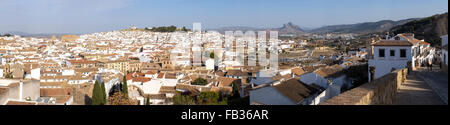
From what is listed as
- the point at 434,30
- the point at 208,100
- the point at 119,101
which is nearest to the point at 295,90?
the point at 208,100

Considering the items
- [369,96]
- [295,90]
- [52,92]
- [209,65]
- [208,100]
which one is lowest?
[52,92]

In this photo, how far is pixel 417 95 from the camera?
15.6 ft

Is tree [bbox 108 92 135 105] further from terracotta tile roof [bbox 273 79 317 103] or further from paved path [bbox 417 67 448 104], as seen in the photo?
paved path [bbox 417 67 448 104]

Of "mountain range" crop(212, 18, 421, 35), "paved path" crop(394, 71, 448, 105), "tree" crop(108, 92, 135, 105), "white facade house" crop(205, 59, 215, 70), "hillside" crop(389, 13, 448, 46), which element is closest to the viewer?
"paved path" crop(394, 71, 448, 105)

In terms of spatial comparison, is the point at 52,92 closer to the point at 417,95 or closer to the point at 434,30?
the point at 417,95

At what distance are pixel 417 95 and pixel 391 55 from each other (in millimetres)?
3581

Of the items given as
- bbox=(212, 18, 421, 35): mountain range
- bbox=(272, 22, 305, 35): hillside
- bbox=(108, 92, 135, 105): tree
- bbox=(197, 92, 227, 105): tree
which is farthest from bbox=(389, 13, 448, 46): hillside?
bbox=(272, 22, 305, 35): hillside

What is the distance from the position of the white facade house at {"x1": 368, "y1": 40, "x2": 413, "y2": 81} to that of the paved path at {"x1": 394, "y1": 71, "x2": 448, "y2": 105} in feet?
6.03

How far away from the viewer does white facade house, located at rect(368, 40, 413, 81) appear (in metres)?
7.98

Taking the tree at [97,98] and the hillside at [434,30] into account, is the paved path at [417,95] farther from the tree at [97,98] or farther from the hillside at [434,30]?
the tree at [97,98]
